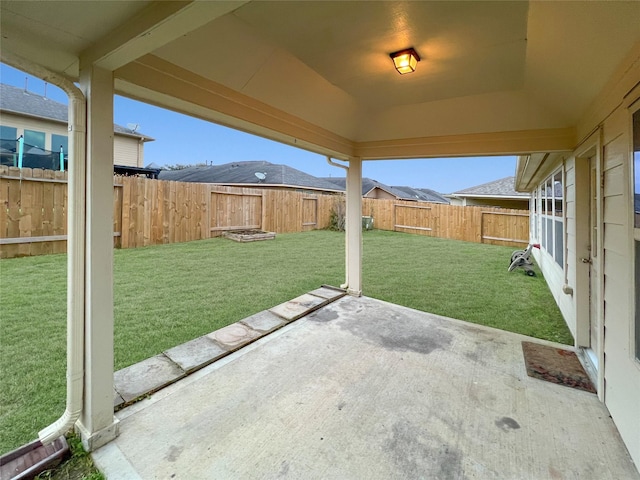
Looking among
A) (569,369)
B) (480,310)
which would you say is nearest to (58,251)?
(480,310)

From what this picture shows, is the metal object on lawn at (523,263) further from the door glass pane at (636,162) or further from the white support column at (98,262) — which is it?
the white support column at (98,262)

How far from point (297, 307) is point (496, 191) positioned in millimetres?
15379

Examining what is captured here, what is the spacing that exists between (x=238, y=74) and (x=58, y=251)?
6258 millimetres

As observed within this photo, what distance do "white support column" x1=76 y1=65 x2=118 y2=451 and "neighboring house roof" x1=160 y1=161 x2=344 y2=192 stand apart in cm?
1483

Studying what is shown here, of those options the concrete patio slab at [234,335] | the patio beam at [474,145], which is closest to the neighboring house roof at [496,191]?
the patio beam at [474,145]

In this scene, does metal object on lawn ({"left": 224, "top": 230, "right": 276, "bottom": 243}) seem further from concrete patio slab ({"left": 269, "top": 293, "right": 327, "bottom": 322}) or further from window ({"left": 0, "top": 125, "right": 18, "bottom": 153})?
window ({"left": 0, "top": 125, "right": 18, "bottom": 153})

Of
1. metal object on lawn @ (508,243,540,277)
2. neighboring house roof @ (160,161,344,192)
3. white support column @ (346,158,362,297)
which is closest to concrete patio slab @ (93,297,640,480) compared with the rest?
white support column @ (346,158,362,297)

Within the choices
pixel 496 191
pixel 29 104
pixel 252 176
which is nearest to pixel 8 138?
pixel 29 104

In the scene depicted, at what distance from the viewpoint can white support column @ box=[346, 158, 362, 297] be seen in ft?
14.3

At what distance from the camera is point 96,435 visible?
1.65m

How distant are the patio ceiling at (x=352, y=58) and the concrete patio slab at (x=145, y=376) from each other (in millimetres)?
2063

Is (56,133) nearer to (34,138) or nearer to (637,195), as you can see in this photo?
(34,138)

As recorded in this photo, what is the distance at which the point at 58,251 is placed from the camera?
6012 mm

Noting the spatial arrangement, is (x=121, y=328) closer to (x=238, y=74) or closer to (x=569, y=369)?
(x=238, y=74)
